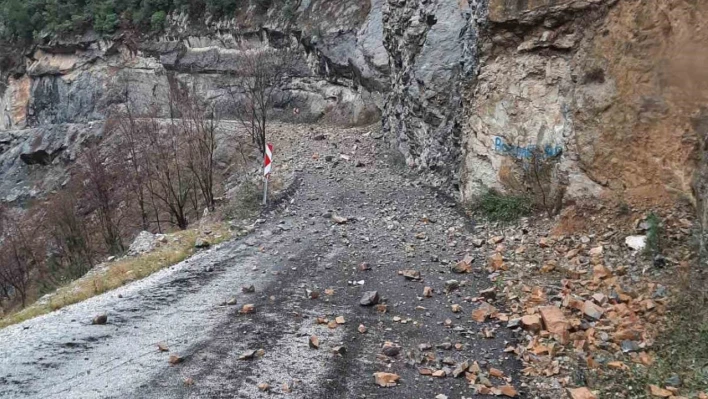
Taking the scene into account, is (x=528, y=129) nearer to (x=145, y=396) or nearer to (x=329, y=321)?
(x=329, y=321)

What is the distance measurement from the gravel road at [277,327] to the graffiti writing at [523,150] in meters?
1.73

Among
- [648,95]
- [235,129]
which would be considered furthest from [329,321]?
[235,129]

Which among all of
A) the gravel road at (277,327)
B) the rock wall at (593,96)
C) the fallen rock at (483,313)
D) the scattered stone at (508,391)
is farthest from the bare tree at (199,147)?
the scattered stone at (508,391)

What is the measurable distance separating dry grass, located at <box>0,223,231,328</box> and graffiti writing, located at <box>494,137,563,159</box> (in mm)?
6235

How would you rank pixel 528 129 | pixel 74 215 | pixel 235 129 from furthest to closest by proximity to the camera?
pixel 235 129
pixel 74 215
pixel 528 129

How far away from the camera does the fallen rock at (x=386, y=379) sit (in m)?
5.55

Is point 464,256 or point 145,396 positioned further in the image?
point 464,256

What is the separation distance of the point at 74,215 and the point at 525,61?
20.2 m

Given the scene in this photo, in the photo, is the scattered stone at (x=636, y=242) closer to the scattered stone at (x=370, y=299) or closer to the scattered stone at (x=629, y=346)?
the scattered stone at (x=629, y=346)

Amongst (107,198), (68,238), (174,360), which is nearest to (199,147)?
(107,198)

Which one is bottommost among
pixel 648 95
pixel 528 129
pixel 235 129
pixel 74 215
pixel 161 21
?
pixel 74 215

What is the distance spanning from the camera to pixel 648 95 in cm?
833

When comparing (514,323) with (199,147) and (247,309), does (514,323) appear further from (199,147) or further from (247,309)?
(199,147)

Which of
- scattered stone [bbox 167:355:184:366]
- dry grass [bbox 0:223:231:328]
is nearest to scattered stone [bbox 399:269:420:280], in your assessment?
scattered stone [bbox 167:355:184:366]
